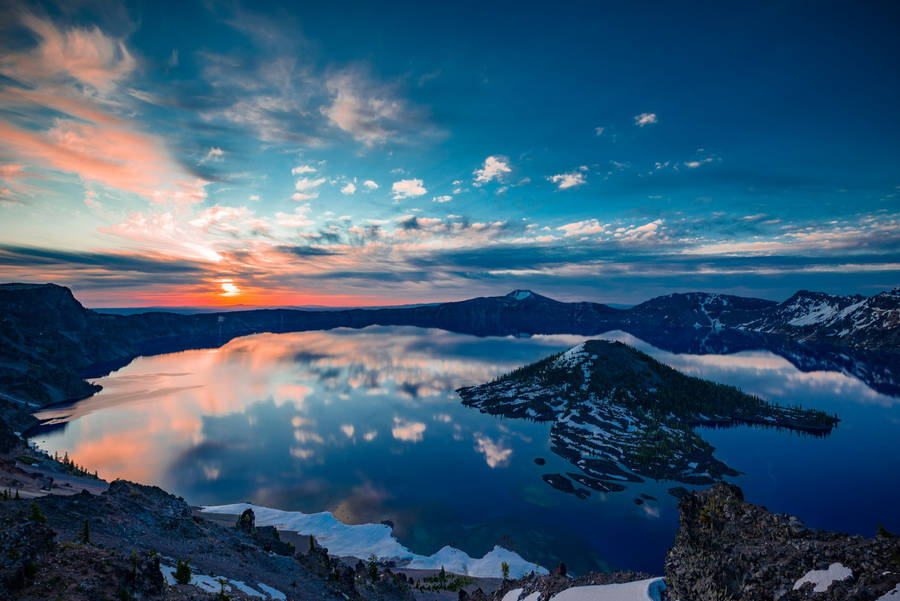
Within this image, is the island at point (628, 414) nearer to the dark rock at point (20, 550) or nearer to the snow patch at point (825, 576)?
the snow patch at point (825, 576)

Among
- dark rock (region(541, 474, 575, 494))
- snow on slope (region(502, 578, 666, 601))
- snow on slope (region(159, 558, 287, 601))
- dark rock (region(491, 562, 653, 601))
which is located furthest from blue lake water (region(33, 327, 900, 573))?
snow on slope (region(502, 578, 666, 601))

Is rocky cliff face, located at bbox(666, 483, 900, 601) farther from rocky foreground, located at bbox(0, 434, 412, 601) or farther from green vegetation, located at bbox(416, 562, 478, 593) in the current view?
green vegetation, located at bbox(416, 562, 478, 593)

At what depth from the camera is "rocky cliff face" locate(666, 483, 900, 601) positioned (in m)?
15.0

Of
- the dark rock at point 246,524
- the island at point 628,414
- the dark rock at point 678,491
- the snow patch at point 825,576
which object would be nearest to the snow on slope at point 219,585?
the dark rock at point 246,524

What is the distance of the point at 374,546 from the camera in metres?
74.4

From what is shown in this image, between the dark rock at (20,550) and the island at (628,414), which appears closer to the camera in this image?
the dark rock at (20,550)

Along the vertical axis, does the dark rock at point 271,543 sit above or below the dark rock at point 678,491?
above

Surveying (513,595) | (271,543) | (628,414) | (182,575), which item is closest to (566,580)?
(513,595)

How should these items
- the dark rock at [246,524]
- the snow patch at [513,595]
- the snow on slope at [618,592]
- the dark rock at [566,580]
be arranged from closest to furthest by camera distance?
the snow on slope at [618,592]
the dark rock at [566,580]
the snow patch at [513,595]
the dark rock at [246,524]

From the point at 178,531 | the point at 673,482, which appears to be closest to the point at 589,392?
the point at 673,482

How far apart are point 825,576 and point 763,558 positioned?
146 inches

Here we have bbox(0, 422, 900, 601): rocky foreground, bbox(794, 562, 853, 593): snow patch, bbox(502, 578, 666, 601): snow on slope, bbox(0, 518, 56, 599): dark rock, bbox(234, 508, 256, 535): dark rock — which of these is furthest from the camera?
bbox(234, 508, 256, 535): dark rock

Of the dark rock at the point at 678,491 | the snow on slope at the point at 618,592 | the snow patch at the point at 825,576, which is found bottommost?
the dark rock at the point at 678,491

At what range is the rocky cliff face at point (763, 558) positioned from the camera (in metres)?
15.0
